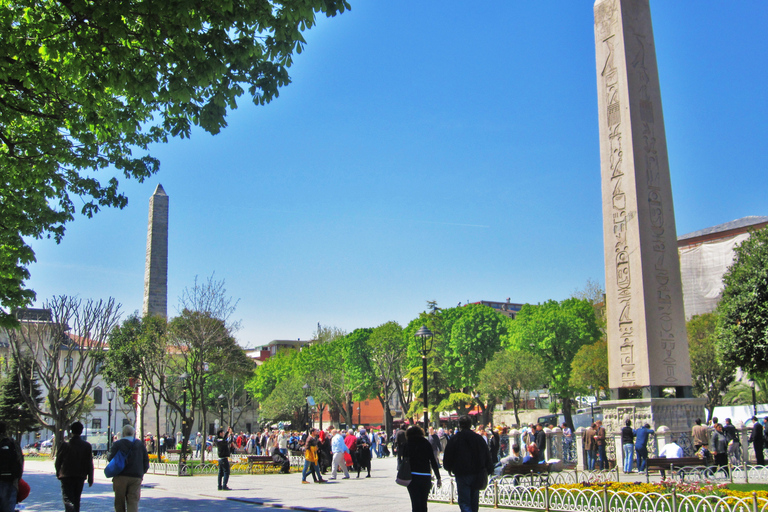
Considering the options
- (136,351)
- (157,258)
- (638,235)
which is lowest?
(136,351)

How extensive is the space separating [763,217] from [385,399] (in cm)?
3774

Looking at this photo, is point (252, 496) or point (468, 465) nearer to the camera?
point (468, 465)

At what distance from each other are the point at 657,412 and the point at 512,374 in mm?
32775

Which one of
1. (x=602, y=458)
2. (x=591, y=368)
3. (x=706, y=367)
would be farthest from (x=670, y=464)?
(x=591, y=368)

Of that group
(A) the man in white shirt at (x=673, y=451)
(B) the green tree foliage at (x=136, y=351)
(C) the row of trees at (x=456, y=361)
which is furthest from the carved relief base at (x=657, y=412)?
(C) the row of trees at (x=456, y=361)

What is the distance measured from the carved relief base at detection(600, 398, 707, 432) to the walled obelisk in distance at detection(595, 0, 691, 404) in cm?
24

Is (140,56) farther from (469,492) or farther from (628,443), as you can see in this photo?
(628,443)

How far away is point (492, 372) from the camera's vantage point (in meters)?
51.2

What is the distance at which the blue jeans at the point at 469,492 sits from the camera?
8.86m

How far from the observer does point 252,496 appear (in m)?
16.6

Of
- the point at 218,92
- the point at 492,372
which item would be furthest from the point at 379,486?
the point at 492,372

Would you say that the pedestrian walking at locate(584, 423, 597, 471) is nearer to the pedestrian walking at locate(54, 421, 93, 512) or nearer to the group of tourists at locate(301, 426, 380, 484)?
the group of tourists at locate(301, 426, 380, 484)

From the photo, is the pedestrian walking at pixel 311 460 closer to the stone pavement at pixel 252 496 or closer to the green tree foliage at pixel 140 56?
the stone pavement at pixel 252 496

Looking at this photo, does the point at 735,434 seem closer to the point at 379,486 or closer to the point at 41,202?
the point at 379,486
